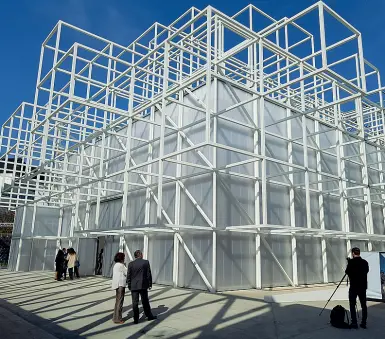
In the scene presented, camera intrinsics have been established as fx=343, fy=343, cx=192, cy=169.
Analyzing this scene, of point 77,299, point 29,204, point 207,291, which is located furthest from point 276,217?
point 29,204

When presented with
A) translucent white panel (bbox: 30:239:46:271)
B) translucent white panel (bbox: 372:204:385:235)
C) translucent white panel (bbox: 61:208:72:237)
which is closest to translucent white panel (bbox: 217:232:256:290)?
translucent white panel (bbox: 372:204:385:235)

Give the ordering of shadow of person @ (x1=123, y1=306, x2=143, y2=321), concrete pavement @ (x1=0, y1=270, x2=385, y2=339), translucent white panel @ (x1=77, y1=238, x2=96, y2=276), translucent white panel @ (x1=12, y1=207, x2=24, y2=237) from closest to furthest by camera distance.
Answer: concrete pavement @ (x1=0, y1=270, x2=385, y2=339), shadow of person @ (x1=123, y1=306, x2=143, y2=321), translucent white panel @ (x1=77, y1=238, x2=96, y2=276), translucent white panel @ (x1=12, y1=207, x2=24, y2=237)

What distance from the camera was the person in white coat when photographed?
6801 mm

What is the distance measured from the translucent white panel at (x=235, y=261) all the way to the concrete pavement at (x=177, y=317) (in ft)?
3.40

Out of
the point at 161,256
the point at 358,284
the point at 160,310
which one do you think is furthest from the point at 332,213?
the point at 160,310

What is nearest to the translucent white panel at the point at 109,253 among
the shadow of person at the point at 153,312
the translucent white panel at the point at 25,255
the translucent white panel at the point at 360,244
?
the translucent white panel at the point at 25,255

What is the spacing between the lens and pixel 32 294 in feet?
34.6

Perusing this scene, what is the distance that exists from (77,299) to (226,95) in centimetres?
869

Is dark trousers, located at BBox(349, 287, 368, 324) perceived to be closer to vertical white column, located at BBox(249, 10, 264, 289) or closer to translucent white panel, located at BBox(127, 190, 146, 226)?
Answer: vertical white column, located at BBox(249, 10, 264, 289)

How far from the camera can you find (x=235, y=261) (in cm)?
1170

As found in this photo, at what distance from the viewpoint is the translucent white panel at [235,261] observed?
11.3 meters

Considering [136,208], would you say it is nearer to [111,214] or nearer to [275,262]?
[111,214]

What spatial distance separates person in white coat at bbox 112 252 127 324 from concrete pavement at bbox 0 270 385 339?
20cm

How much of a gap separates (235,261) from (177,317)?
15.7 ft
